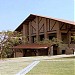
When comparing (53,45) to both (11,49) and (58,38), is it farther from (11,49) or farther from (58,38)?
(11,49)

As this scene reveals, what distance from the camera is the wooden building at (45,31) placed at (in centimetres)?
4760

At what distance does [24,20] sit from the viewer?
58344 millimetres

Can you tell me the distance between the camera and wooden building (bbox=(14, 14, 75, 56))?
4760 cm

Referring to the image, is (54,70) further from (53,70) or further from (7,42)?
(7,42)

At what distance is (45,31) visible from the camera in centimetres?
5250

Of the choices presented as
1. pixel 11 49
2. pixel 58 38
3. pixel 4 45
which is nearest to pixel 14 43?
pixel 11 49

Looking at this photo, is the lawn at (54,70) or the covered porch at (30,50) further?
the covered porch at (30,50)

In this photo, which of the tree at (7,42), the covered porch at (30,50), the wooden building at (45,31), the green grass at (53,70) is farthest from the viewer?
the wooden building at (45,31)

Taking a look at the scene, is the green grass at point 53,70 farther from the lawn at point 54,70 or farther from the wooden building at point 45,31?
the wooden building at point 45,31

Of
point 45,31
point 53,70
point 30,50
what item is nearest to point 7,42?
point 30,50

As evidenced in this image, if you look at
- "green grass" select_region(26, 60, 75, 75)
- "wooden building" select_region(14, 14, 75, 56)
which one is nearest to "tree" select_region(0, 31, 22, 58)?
"wooden building" select_region(14, 14, 75, 56)

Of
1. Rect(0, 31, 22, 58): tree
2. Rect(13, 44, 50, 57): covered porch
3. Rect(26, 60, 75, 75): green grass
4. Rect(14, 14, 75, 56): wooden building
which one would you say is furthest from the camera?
Rect(14, 14, 75, 56): wooden building

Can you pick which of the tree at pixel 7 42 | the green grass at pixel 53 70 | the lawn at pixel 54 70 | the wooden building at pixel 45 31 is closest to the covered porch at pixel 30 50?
the wooden building at pixel 45 31

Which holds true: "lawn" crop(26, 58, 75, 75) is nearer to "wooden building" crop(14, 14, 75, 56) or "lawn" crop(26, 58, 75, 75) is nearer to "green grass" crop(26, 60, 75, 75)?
"green grass" crop(26, 60, 75, 75)
